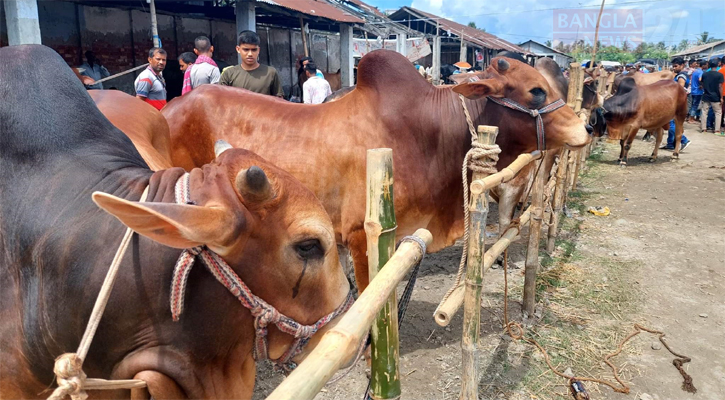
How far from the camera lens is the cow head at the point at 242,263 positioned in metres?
1.26

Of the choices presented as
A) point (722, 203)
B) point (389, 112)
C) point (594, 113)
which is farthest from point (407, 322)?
point (594, 113)

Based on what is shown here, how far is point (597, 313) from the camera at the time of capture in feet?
12.5

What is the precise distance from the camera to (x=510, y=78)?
3.46 metres

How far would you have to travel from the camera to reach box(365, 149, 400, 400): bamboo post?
5.55 feet

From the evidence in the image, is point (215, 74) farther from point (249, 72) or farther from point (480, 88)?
point (480, 88)

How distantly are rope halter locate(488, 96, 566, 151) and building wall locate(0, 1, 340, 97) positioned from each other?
7329 millimetres

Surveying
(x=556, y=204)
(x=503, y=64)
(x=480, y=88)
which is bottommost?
(x=556, y=204)

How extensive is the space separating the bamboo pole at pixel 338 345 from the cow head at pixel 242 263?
0.21 m

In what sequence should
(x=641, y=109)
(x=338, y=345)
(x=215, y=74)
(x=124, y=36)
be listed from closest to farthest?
(x=338, y=345)
(x=215, y=74)
(x=124, y=36)
(x=641, y=109)

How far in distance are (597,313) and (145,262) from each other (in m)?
3.55

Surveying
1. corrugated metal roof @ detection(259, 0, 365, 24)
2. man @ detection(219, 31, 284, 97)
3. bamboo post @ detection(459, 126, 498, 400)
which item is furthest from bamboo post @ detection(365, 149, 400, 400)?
corrugated metal roof @ detection(259, 0, 365, 24)

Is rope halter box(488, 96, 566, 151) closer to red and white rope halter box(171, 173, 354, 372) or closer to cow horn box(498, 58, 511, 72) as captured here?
cow horn box(498, 58, 511, 72)

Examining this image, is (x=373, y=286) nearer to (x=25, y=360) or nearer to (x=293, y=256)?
(x=293, y=256)

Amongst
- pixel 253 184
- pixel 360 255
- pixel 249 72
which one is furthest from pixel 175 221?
pixel 249 72
